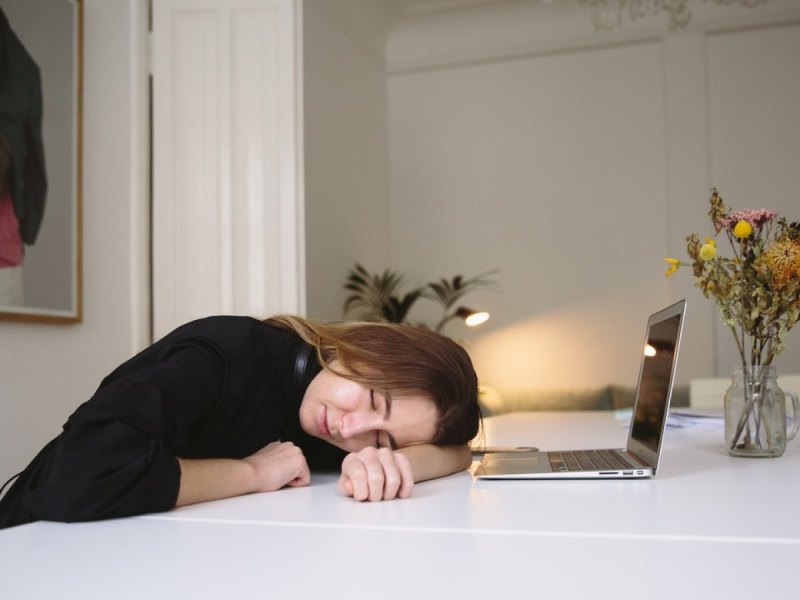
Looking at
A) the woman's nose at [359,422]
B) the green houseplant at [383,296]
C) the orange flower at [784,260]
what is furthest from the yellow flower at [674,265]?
the green houseplant at [383,296]

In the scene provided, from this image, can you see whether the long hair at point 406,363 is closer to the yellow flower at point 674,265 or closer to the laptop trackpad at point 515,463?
the laptop trackpad at point 515,463

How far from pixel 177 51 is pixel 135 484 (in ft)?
9.76

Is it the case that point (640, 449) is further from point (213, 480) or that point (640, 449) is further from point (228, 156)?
point (228, 156)

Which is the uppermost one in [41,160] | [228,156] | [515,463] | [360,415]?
[228,156]

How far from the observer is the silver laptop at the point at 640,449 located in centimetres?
129

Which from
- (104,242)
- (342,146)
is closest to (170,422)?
(104,242)

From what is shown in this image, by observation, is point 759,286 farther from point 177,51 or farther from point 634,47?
point 634,47

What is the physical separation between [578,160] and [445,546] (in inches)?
191

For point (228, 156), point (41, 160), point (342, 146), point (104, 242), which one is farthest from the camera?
point (342, 146)

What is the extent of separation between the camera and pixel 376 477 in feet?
3.73

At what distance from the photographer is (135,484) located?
40.7 inches

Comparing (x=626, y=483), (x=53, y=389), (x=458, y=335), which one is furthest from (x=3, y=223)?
(x=458, y=335)

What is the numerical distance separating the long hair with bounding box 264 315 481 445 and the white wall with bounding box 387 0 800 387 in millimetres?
3942

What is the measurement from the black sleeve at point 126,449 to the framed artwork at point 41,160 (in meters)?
1.91
